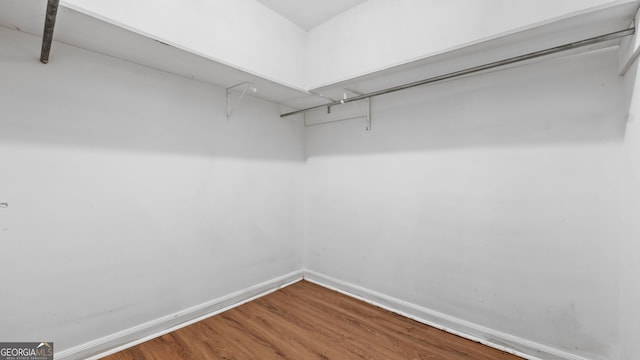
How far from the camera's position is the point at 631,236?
1575 mm

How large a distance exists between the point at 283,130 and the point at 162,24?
175 cm

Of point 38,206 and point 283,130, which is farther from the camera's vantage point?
point 283,130

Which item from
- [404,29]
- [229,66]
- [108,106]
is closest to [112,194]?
[108,106]

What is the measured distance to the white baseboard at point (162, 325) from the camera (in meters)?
1.93

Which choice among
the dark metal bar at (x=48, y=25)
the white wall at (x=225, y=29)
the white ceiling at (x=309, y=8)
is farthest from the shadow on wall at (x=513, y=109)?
the dark metal bar at (x=48, y=25)

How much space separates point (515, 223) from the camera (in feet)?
6.88

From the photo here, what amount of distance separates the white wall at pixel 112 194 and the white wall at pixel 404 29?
1.05m

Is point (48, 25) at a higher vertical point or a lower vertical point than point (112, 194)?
higher

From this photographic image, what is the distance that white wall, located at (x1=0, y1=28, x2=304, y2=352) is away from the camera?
5.65 feet

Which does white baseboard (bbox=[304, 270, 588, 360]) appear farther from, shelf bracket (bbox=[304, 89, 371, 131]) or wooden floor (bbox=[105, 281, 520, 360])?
shelf bracket (bbox=[304, 89, 371, 131])

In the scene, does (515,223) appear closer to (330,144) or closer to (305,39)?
(330,144)

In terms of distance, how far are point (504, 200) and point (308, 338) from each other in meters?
1.97

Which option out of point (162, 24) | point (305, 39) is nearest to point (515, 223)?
point (305, 39)

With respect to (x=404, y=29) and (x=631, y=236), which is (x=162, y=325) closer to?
(x=404, y=29)
